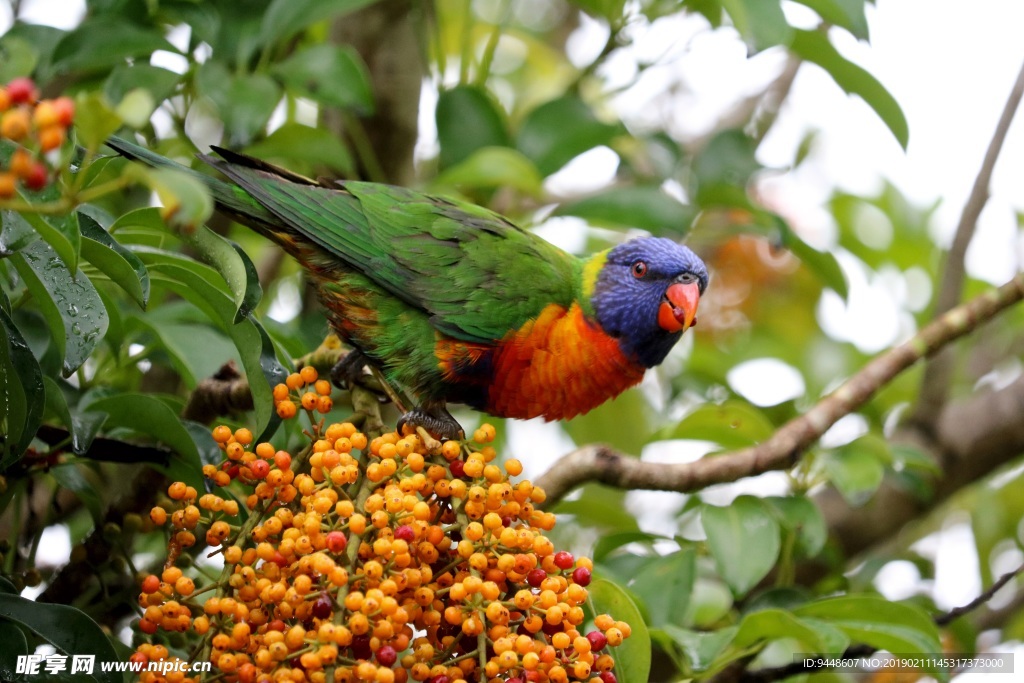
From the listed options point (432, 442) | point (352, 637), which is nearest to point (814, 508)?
point (432, 442)

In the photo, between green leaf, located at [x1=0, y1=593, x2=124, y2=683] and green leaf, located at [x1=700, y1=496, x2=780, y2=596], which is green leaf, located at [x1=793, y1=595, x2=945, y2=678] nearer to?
green leaf, located at [x1=700, y1=496, x2=780, y2=596]

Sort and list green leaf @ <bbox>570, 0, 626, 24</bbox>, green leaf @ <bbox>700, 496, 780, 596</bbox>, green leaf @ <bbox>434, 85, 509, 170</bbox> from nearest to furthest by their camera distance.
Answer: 1. green leaf @ <bbox>700, 496, 780, 596</bbox>
2. green leaf @ <bbox>570, 0, 626, 24</bbox>
3. green leaf @ <bbox>434, 85, 509, 170</bbox>

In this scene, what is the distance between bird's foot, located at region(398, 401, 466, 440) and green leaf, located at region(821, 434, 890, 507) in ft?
3.44

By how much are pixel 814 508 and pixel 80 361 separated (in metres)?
1.91

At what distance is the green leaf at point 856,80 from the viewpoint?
280cm

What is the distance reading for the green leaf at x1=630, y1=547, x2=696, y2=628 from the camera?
2.39 m

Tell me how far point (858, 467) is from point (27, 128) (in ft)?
7.38

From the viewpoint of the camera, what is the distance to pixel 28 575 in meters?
2.00

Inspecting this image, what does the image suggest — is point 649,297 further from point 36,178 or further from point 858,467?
point 36,178

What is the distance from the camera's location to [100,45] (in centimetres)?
243

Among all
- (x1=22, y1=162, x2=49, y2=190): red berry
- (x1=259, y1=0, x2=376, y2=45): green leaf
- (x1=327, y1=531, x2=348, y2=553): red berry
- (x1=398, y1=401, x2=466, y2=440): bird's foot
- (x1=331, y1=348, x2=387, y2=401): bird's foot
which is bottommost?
(x1=398, y1=401, x2=466, y2=440): bird's foot

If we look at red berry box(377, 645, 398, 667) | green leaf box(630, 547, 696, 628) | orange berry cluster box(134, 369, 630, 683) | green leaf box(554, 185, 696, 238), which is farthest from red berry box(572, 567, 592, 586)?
green leaf box(554, 185, 696, 238)

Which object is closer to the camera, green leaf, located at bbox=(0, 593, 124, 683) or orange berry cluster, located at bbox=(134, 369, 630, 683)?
orange berry cluster, located at bbox=(134, 369, 630, 683)

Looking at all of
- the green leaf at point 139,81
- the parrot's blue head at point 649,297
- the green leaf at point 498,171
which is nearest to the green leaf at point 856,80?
the parrot's blue head at point 649,297
